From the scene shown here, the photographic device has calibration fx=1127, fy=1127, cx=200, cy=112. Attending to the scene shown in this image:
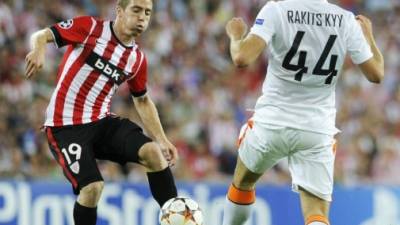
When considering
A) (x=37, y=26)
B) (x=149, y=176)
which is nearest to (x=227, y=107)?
(x=37, y=26)

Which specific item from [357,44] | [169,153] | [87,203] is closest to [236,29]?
[357,44]

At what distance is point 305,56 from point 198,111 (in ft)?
24.8

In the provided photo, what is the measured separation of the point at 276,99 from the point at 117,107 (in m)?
6.76

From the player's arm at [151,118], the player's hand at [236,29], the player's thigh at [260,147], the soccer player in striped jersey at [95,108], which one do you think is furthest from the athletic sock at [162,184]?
the player's hand at [236,29]

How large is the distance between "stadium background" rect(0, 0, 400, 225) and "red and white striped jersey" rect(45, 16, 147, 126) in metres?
3.09

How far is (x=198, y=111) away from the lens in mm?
14648

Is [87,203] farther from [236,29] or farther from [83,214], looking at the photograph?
[236,29]

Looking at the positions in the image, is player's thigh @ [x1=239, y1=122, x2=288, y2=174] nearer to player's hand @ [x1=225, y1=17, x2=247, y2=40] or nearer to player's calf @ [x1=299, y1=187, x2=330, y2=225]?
player's calf @ [x1=299, y1=187, x2=330, y2=225]

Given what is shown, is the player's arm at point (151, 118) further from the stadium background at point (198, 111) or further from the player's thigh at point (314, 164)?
the stadium background at point (198, 111)

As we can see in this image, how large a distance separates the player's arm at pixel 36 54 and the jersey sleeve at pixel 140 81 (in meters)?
0.77

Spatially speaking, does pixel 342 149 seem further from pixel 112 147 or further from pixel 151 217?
pixel 112 147

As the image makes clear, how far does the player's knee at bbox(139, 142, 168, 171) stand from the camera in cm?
795

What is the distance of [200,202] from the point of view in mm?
11312

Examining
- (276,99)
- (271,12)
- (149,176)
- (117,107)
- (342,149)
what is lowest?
(342,149)
